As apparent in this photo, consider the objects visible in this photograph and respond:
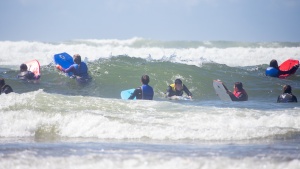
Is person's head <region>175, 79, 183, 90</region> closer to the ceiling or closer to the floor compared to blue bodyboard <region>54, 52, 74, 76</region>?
closer to the floor

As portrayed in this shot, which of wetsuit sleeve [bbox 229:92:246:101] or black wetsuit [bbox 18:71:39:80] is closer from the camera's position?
wetsuit sleeve [bbox 229:92:246:101]

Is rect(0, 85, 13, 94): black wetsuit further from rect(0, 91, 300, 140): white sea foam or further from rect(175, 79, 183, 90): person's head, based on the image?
rect(175, 79, 183, 90): person's head

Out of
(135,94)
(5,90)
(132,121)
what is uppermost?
(5,90)

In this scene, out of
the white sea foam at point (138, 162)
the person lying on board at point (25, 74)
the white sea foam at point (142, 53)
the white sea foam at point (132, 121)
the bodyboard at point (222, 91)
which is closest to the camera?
the white sea foam at point (138, 162)

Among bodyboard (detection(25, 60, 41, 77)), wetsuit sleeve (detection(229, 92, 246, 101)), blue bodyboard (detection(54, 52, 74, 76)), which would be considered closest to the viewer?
wetsuit sleeve (detection(229, 92, 246, 101))

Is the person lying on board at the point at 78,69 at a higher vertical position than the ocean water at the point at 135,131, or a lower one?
higher

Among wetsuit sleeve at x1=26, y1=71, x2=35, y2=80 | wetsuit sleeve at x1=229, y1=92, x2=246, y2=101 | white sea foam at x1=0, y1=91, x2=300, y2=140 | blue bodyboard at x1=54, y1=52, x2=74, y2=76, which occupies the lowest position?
white sea foam at x1=0, y1=91, x2=300, y2=140

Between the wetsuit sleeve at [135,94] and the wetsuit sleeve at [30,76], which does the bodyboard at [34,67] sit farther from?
the wetsuit sleeve at [135,94]

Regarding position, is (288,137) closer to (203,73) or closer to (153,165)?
(153,165)

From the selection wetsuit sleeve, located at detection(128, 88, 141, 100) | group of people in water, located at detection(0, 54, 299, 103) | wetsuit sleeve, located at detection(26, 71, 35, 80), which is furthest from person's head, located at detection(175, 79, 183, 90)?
wetsuit sleeve, located at detection(26, 71, 35, 80)

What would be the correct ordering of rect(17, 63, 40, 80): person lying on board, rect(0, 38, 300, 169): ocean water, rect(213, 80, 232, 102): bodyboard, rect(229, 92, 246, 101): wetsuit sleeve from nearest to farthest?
rect(0, 38, 300, 169): ocean water
rect(229, 92, 246, 101): wetsuit sleeve
rect(213, 80, 232, 102): bodyboard
rect(17, 63, 40, 80): person lying on board

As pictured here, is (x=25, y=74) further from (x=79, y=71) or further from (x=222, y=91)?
(x=222, y=91)

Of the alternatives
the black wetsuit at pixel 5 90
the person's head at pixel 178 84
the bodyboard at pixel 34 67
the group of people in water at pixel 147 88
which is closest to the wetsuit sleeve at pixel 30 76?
the group of people in water at pixel 147 88

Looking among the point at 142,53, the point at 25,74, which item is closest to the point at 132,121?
the point at 25,74
